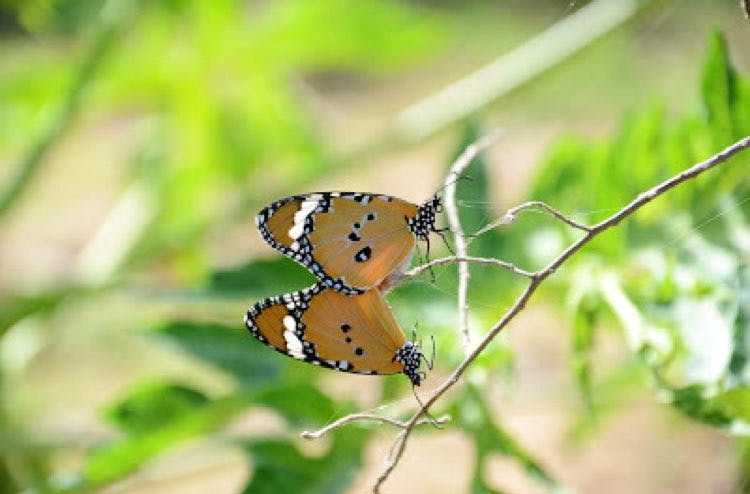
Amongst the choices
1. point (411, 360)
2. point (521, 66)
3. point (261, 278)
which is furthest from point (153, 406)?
point (521, 66)

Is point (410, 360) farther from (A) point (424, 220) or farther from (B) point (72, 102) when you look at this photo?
(B) point (72, 102)

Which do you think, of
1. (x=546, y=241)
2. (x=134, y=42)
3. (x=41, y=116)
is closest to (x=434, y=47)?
(x=134, y=42)

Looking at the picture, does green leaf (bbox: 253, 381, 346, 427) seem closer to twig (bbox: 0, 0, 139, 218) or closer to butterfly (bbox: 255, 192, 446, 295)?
butterfly (bbox: 255, 192, 446, 295)

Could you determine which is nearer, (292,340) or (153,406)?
(292,340)

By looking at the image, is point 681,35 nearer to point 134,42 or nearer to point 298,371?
point 134,42

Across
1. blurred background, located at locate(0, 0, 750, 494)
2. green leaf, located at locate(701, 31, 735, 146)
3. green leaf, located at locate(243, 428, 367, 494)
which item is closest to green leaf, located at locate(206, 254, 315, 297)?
blurred background, located at locate(0, 0, 750, 494)

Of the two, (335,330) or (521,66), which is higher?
(335,330)
